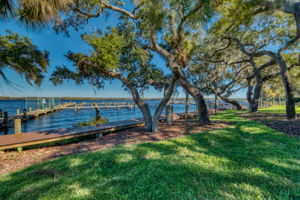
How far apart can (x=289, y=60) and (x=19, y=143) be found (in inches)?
688

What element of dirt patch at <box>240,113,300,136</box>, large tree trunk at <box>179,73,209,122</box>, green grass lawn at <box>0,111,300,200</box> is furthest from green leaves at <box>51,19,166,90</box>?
dirt patch at <box>240,113,300,136</box>

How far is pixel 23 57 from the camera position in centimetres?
324

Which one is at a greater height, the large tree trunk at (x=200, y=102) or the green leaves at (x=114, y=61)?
the green leaves at (x=114, y=61)

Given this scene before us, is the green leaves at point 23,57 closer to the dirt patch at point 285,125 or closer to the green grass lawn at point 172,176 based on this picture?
the green grass lawn at point 172,176

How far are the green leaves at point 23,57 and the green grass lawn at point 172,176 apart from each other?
2385mm

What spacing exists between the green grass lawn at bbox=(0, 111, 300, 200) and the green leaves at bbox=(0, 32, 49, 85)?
238 centimetres

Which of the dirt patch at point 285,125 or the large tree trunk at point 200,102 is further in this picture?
the large tree trunk at point 200,102

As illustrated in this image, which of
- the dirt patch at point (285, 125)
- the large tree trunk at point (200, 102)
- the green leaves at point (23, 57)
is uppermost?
the green leaves at point (23, 57)

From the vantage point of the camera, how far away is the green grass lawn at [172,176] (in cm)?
178

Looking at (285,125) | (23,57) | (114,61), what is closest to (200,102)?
(285,125)

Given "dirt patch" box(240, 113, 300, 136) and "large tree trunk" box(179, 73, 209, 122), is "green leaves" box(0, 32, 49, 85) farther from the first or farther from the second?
"dirt patch" box(240, 113, 300, 136)

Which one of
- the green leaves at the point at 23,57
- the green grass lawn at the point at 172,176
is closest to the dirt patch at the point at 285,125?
the green grass lawn at the point at 172,176

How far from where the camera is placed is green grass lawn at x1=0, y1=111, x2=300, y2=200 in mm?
1780

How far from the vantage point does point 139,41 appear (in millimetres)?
6871
